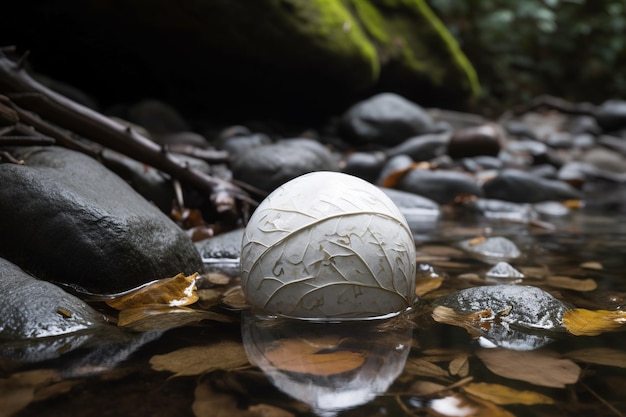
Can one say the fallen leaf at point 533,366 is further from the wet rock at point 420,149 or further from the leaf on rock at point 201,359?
the wet rock at point 420,149

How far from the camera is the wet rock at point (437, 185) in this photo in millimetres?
6109

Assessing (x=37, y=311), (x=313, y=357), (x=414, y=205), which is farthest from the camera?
(x=414, y=205)

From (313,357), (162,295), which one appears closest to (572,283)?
(313,357)

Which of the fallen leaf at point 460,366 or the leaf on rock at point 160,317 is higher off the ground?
the fallen leaf at point 460,366

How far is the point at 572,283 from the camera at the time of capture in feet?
9.32

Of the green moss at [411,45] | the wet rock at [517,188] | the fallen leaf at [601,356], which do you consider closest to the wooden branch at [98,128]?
the fallen leaf at [601,356]

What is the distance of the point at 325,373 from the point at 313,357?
0.38 feet

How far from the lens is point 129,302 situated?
2.21 m

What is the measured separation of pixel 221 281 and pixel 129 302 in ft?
1.84

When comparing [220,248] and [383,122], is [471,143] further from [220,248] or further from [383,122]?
[220,248]

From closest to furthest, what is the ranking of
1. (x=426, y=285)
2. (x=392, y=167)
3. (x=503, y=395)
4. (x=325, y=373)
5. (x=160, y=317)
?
(x=503, y=395)
(x=325, y=373)
(x=160, y=317)
(x=426, y=285)
(x=392, y=167)

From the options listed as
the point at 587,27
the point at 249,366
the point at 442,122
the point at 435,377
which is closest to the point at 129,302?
the point at 249,366

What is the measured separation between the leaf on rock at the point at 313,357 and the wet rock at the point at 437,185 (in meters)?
4.46

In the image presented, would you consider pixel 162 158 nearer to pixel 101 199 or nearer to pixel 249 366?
pixel 101 199
